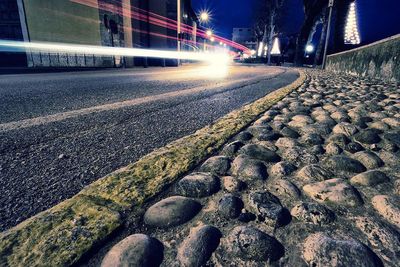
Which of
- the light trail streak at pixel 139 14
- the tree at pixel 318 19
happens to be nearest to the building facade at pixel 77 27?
the light trail streak at pixel 139 14

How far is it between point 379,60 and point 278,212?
21.3 feet

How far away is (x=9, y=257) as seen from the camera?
62cm

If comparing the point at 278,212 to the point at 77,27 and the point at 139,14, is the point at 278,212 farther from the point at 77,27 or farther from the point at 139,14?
the point at 139,14

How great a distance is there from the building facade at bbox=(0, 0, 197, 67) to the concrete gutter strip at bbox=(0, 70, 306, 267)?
15.7m

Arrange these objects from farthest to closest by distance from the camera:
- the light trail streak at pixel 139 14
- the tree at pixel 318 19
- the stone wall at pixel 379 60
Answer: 1. the light trail streak at pixel 139 14
2. the tree at pixel 318 19
3. the stone wall at pixel 379 60

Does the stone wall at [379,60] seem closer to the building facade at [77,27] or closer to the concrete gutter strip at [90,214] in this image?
the concrete gutter strip at [90,214]

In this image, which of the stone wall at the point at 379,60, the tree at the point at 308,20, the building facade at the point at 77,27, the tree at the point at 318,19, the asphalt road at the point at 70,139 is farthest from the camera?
the tree at the point at 308,20

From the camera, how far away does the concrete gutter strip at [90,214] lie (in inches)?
25.0

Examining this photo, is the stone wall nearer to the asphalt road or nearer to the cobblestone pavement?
the asphalt road

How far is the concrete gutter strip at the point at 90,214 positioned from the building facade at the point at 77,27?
15.7m

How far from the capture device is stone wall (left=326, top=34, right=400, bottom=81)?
15.5ft

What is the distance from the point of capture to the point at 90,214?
789 millimetres

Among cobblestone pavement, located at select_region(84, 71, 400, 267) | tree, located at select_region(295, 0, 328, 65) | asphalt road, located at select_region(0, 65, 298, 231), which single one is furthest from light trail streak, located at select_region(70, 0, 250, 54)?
cobblestone pavement, located at select_region(84, 71, 400, 267)

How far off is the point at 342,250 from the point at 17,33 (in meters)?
17.6
